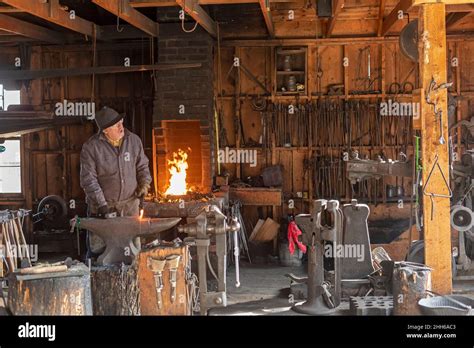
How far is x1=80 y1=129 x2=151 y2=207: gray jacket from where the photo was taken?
7.77 meters

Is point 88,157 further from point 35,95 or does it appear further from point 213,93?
point 35,95

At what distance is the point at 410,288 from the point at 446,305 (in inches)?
13.4

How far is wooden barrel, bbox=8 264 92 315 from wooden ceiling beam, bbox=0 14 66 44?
527cm

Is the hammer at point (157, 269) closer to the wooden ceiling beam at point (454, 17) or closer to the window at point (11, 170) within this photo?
the wooden ceiling beam at point (454, 17)

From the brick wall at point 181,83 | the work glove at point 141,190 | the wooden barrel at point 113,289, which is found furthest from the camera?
the brick wall at point 181,83

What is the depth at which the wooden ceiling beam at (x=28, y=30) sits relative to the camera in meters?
9.38

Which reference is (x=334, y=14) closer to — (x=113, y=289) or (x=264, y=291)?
(x=264, y=291)

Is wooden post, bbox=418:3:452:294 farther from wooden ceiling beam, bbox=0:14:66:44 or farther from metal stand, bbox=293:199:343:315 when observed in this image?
wooden ceiling beam, bbox=0:14:66:44

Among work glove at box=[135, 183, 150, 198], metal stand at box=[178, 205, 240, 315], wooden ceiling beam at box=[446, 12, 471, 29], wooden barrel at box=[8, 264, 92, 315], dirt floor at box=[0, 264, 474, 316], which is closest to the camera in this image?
wooden barrel at box=[8, 264, 92, 315]

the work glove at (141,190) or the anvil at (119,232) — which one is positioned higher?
the work glove at (141,190)

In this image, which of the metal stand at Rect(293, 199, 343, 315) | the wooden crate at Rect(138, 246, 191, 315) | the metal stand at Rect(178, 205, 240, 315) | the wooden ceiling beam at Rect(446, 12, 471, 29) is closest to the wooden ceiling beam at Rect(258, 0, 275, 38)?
the wooden ceiling beam at Rect(446, 12, 471, 29)

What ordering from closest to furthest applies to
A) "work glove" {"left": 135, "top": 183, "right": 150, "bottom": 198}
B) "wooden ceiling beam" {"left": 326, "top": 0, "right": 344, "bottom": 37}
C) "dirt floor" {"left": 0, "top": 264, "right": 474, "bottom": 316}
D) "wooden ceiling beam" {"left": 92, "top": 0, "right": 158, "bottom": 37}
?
"dirt floor" {"left": 0, "top": 264, "right": 474, "bottom": 316} → "wooden ceiling beam" {"left": 92, "top": 0, "right": 158, "bottom": 37} → "work glove" {"left": 135, "top": 183, "right": 150, "bottom": 198} → "wooden ceiling beam" {"left": 326, "top": 0, "right": 344, "bottom": 37}

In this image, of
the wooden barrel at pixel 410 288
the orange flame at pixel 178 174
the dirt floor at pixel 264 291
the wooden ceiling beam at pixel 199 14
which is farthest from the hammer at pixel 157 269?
the orange flame at pixel 178 174

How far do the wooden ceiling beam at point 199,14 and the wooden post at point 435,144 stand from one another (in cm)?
275
